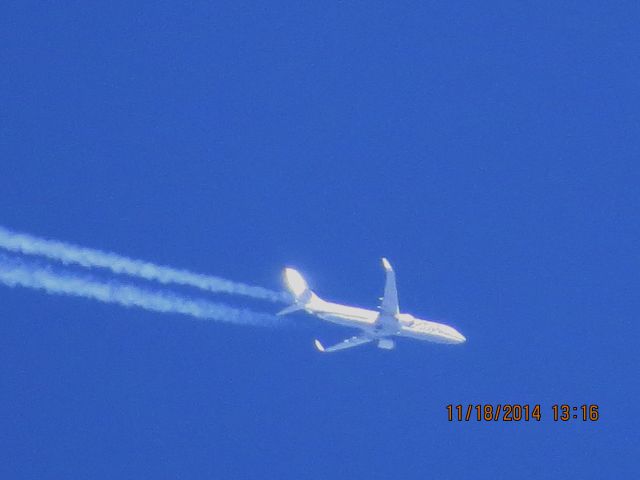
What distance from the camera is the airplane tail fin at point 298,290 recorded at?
239 feet

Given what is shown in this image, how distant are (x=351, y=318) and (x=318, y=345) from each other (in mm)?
3053

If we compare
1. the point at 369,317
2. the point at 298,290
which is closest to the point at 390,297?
the point at 369,317

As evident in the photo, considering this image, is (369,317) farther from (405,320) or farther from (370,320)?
(405,320)

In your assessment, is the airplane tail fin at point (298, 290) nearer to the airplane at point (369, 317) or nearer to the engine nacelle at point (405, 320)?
the airplane at point (369, 317)

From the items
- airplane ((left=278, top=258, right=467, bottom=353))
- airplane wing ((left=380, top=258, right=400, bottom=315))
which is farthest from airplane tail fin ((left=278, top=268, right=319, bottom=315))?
airplane wing ((left=380, top=258, right=400, bottom=315))

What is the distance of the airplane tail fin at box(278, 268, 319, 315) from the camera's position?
7294 centimetres

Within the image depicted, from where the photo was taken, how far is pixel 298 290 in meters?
73.9

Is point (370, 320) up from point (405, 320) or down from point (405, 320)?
down

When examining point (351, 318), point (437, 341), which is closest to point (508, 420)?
point (437, 341)

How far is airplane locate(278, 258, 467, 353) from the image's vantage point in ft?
238

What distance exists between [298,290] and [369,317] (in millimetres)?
4026

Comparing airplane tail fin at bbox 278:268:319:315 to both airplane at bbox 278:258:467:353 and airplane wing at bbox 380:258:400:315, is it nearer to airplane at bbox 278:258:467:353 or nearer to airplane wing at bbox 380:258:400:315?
airplane at bbox 278:258:467:353

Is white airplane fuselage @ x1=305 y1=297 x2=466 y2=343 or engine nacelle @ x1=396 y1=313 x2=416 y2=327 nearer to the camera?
white airplane fuselage @ x1=305 y1=297 x2=466 y2=343

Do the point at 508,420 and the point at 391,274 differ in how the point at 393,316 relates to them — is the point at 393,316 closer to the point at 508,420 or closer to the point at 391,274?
the point at 391,274
